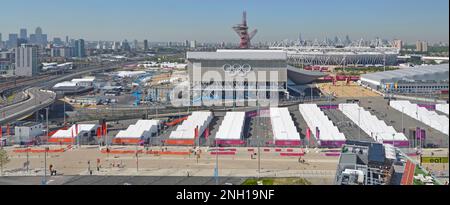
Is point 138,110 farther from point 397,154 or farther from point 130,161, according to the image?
point 397,154

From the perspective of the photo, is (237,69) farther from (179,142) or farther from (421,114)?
(179,142)

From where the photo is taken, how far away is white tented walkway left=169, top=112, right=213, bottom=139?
8008mm

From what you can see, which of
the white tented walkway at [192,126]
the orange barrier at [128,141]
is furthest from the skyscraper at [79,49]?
the orange barrier at [128,141]

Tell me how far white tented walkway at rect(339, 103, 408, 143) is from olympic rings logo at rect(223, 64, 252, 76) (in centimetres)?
380

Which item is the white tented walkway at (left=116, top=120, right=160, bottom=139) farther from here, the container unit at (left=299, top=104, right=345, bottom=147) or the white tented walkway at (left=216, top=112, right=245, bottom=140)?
the container unit at (left=299, top=104, right=345, bottom=147)

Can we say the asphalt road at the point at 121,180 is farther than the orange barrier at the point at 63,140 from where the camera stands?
No

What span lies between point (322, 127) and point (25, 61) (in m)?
19.6

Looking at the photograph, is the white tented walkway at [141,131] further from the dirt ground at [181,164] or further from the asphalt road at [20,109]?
the asphalt road at [20,109]

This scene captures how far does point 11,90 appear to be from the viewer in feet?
54.8

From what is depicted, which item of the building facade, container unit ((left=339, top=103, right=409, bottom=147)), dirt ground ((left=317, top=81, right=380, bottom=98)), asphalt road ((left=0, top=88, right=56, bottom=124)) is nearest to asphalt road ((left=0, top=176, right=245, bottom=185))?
container unit ((left=339, top=103, right=409, bottom=147))

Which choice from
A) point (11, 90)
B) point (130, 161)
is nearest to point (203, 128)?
point (130, 161)

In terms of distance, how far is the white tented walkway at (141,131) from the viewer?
8.12 metres

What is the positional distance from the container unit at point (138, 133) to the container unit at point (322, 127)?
3017mm
